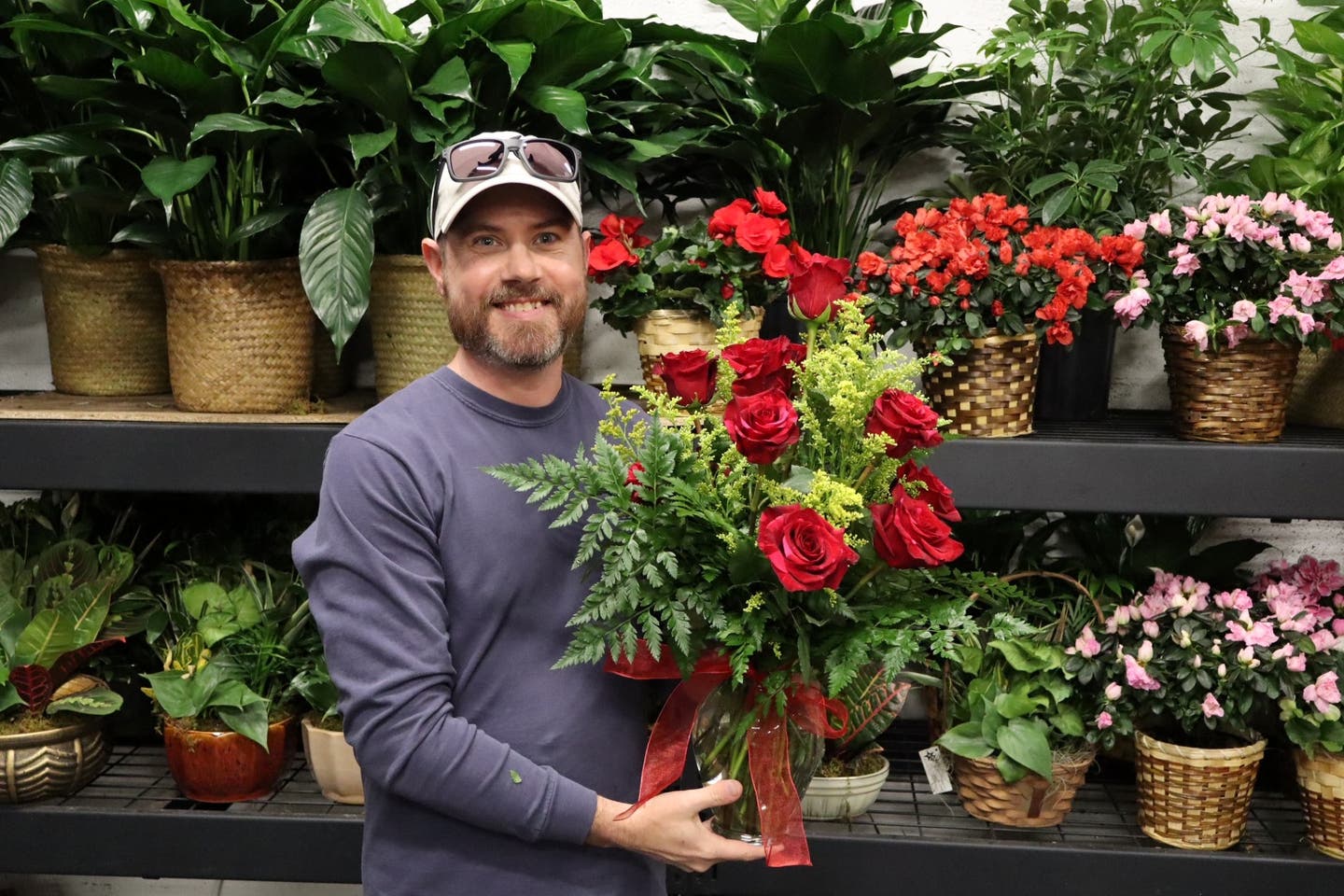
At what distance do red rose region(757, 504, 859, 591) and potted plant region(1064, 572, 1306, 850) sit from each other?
108 cm

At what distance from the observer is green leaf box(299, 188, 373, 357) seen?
1741 mm

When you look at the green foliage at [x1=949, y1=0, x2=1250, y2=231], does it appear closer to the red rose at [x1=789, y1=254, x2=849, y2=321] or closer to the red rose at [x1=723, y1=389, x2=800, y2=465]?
the red rose at [x1=789, y1=254, x2=849, y2=321]

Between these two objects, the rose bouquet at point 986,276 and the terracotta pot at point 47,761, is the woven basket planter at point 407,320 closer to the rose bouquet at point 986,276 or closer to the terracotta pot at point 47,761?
the rose bouquet at point 986,276

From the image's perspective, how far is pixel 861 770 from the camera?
192 centimetres

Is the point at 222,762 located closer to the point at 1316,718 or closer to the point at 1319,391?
the point at 1316,718

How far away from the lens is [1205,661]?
5.97ft

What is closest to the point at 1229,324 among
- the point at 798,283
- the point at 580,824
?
the point at 798,283

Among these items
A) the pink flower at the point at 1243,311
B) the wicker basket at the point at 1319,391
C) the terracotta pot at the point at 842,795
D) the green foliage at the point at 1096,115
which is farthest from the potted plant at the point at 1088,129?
the terracotta pot at the point at 842,795

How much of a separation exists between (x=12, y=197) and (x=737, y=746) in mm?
1477

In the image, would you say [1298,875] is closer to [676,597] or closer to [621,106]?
[676,597]

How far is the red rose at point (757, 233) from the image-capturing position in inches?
70.5

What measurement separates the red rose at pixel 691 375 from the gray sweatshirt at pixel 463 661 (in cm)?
23

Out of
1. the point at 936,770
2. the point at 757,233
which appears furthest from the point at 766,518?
the point at 936,770

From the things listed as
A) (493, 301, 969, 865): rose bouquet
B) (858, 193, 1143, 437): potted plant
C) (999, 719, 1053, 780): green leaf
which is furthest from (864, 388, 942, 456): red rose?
(999, 719, 1053, 780): green leaf
